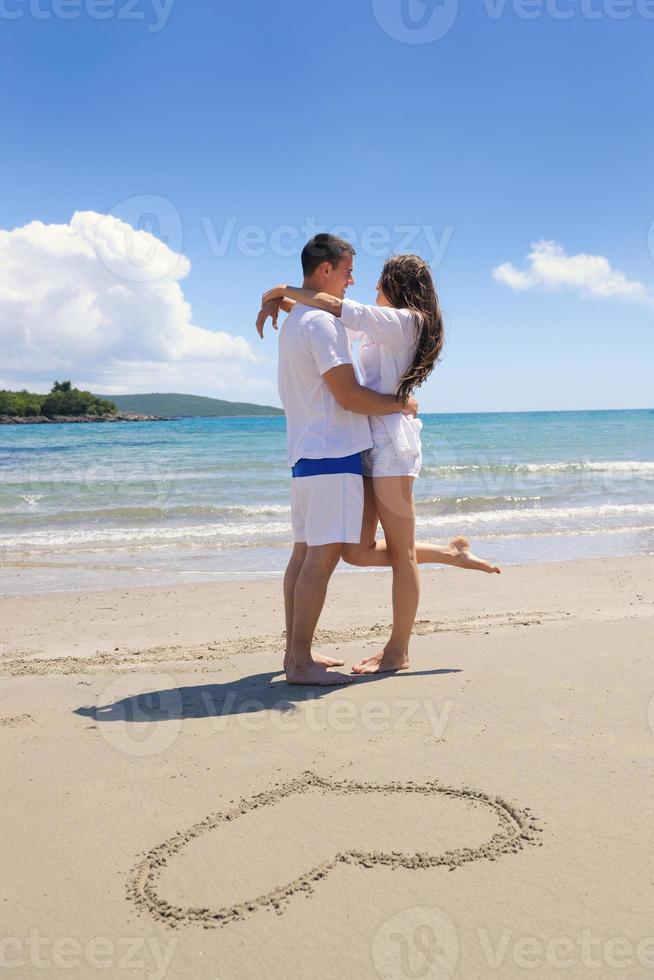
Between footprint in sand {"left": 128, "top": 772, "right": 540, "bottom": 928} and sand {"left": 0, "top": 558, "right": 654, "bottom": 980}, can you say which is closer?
sand {"left": 0, "top": 558, "right": 654, "bottom": 980}

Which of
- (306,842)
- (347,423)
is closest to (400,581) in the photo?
(347,423)

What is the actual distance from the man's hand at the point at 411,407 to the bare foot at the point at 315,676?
50.7 inches

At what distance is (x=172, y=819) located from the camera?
2369 millimetres

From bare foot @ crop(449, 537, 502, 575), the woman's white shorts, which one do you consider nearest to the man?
the woman's white shorts

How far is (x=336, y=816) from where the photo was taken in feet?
7.75

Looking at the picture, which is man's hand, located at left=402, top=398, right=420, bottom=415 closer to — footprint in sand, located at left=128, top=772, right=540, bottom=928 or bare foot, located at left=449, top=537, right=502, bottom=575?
bare foot, located at left=449, top=537, right=502, bottom=575

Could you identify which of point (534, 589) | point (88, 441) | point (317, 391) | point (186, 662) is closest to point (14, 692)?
point (186, 662)

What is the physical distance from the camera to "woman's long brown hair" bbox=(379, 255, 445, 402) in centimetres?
373

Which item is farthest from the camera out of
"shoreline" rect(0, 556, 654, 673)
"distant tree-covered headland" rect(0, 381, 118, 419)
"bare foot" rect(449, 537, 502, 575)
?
A: "distant tree-covered headland" rect(0, 381, 118, 419)

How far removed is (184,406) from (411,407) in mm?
93226

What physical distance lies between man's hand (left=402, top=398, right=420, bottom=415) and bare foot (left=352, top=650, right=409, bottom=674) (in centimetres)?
120

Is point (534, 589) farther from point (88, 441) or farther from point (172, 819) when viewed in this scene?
point (88, 441)

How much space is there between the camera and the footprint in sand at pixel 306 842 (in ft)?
6.56

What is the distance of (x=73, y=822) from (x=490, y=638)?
268cm
